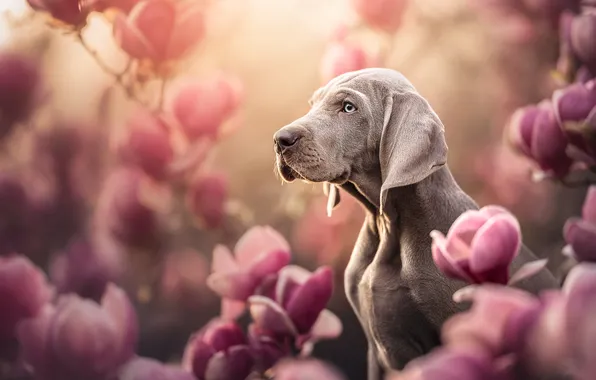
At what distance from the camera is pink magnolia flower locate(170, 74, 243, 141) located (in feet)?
2.64

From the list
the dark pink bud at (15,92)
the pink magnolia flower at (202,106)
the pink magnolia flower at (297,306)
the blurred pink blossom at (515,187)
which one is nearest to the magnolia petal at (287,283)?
the pink magnolia flower at (297,306)

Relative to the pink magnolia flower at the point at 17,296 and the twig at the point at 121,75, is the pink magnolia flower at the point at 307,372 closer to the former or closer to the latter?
the pink magnolia flower at the point at 17,296

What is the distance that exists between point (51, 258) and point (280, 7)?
488mm

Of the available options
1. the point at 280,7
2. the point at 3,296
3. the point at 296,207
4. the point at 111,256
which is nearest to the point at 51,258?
the point at 111,256

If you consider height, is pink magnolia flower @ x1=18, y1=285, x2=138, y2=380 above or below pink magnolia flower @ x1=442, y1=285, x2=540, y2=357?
below

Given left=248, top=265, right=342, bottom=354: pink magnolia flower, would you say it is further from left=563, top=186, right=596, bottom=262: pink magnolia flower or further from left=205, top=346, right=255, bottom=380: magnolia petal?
left=563, top=186, right=596, bottom=262: pink magnolia flower

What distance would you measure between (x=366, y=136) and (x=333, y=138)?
0.14ft

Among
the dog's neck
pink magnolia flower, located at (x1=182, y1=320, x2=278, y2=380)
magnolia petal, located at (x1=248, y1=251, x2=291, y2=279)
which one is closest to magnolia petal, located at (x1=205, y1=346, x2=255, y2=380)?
pink magnolia flower, located at (x1=182, y1=320, x2=278, y2=380)

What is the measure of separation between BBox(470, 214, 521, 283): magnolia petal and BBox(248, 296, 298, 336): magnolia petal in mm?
243

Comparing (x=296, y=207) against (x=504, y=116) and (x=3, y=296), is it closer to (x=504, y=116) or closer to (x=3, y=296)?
(x=504, y=116)

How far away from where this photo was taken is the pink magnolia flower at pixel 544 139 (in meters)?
0.73

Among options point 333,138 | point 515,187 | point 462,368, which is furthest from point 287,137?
point 515,187

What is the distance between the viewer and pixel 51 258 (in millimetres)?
791

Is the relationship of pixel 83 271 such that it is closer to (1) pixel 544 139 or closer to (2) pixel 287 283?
(2) pixel 287 283
